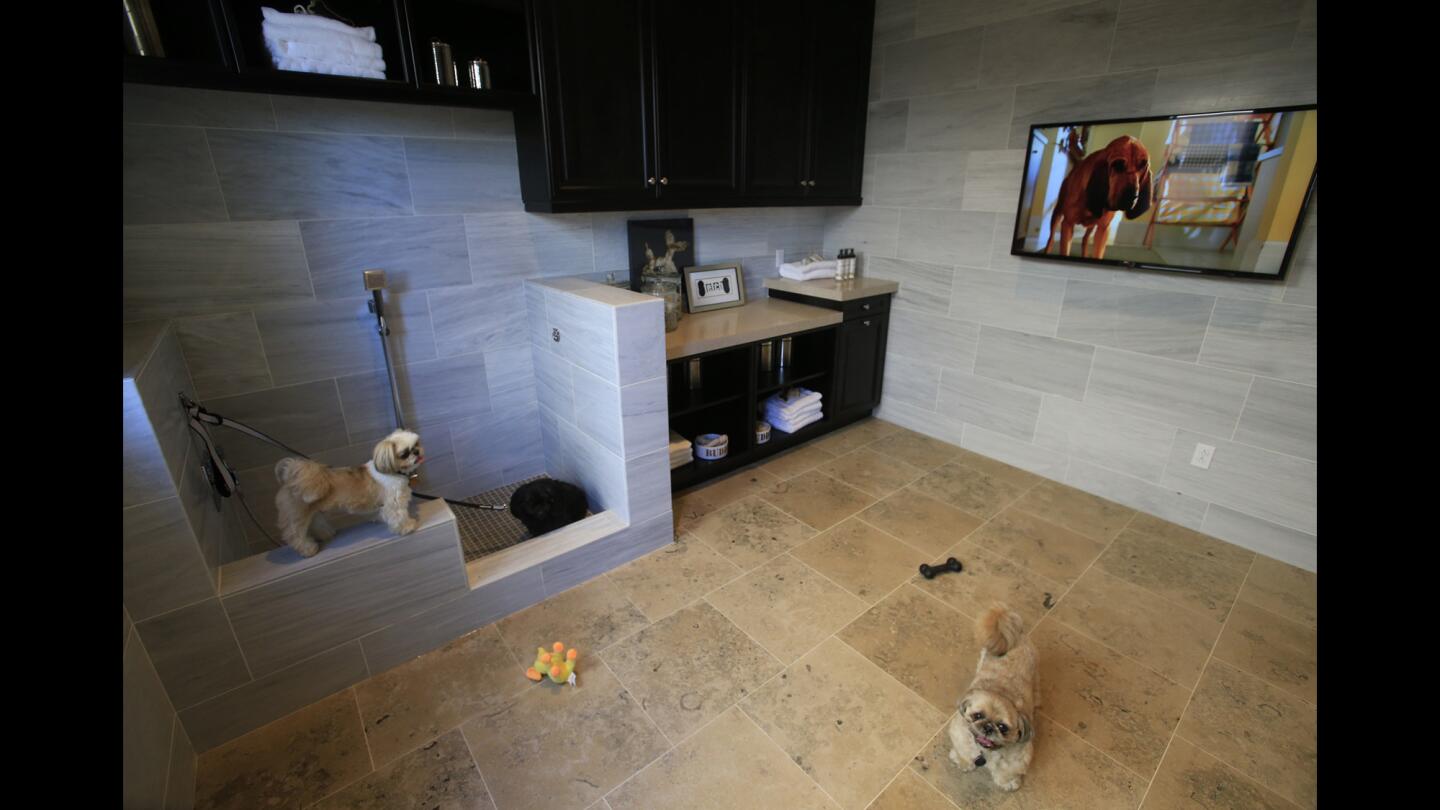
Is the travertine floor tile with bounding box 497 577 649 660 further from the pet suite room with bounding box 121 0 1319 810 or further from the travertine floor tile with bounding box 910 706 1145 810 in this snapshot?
the travertine floor tile with bounding box 910 706 1145 810

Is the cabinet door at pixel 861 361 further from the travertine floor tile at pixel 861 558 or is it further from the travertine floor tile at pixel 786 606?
the travertine floor tile at pixel 786 606

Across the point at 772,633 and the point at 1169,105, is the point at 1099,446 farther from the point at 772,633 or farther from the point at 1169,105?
the point at 772,633

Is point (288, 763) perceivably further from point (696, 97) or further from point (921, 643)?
point (696, 97)

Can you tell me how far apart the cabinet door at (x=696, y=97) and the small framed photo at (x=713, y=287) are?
49 centimetres

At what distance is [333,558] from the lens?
174cm

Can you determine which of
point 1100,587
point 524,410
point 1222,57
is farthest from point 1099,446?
point 524,410

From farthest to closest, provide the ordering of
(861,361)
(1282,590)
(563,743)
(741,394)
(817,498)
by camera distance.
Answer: (861,361) → (741,394) → (817,498) → (1282,590) → (563,743)

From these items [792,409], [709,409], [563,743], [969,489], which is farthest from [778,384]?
[563,743]

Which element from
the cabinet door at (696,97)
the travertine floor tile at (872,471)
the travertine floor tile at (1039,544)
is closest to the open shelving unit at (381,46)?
the cabinet door at (696,97)

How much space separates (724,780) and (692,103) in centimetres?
263

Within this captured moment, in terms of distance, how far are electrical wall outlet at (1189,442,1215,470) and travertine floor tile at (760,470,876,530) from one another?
1.42 meters

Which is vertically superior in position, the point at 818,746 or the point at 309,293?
the point at 309,293

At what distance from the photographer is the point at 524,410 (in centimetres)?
293
